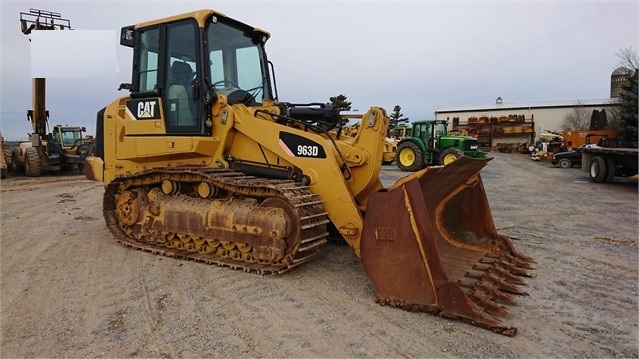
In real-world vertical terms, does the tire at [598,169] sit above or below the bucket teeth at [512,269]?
above

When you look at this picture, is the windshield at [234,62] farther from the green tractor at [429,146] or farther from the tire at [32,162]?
the tire at [32,162]

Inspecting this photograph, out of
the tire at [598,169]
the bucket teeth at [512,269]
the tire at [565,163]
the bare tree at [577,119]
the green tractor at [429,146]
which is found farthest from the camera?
the bare tree at [577,119]

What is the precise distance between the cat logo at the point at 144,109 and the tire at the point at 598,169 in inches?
601

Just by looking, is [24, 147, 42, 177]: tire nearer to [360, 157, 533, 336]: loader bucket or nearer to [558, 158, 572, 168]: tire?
[360, 157, 533, 336]: loader bucket

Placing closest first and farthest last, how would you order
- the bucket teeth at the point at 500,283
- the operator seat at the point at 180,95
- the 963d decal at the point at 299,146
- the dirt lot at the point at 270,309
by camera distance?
the dirt lot at the point at 270,309, the bucket teeth at the point at 500,283, the 963d decal at the point at 299,146, the operator seat at the point at 180,95

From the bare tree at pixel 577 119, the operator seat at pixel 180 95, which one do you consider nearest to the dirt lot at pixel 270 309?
the operator seat at pixel 180 95

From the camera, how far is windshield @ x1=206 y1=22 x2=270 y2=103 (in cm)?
590

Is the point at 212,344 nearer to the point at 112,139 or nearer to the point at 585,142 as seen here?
the point at 112,139

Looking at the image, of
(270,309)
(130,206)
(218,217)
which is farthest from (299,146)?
(130,206)

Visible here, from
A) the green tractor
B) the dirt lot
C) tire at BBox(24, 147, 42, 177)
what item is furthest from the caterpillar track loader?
the green tractor

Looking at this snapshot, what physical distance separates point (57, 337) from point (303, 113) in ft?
12.5

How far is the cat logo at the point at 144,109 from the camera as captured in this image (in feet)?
20.1

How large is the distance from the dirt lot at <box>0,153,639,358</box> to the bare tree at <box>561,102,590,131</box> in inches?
1390

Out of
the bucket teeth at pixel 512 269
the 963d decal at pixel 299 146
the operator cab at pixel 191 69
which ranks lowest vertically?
the bucket teeth at pixel 512 269
